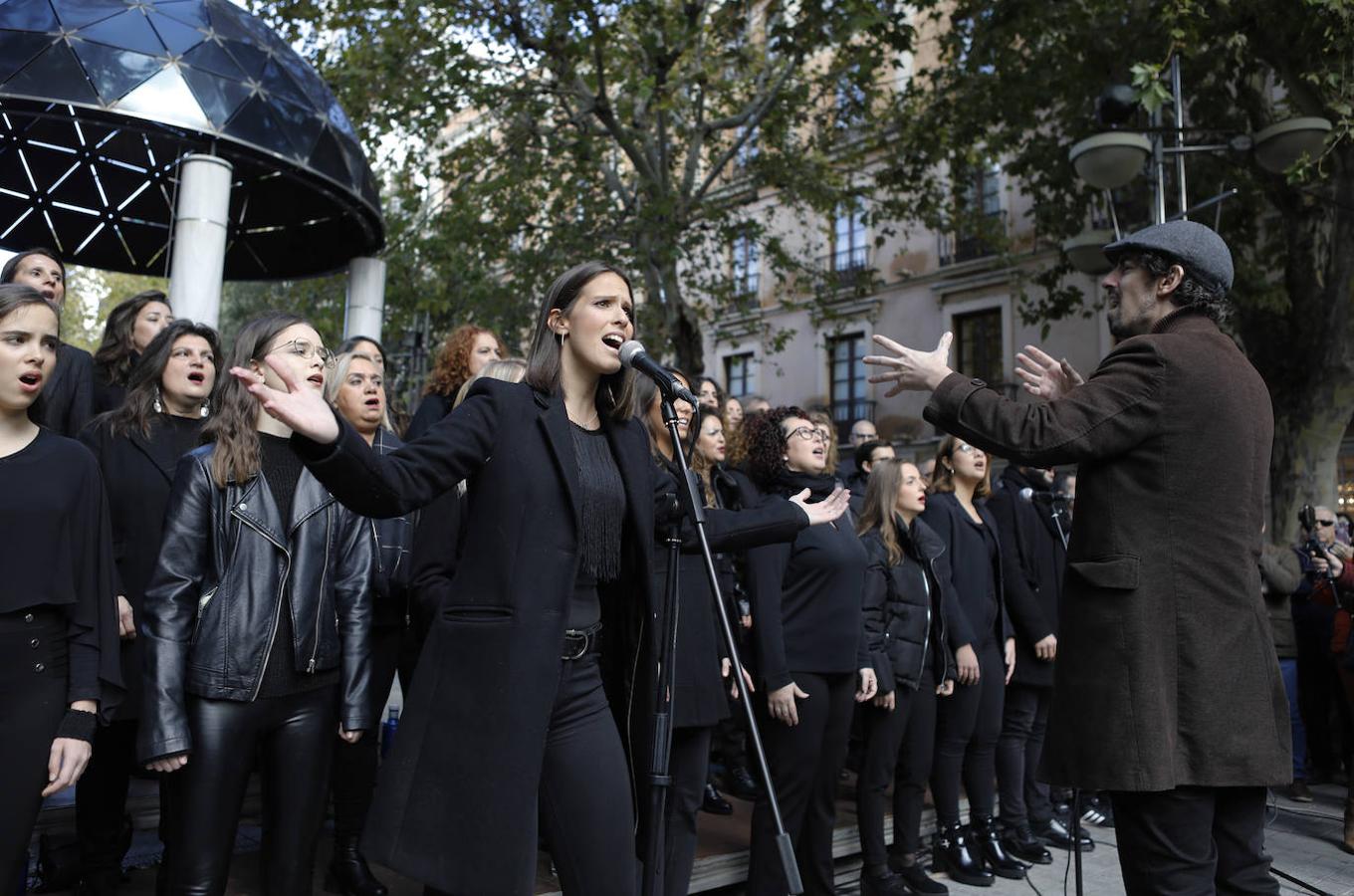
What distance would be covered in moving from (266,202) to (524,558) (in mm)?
9363

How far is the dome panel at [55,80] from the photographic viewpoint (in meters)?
7.30

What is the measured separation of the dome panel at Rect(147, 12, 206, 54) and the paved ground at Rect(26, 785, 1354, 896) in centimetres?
587

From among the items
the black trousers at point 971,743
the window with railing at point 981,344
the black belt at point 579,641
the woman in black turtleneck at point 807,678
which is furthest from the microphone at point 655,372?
the window with railing at point 981,344

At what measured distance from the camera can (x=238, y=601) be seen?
11.2ft

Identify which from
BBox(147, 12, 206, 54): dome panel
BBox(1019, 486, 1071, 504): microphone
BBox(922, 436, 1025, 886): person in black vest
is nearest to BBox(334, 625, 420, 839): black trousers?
BBox(922, 436, 1025, 886): person in black vest

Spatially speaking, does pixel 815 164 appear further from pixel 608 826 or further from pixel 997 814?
pixel 608 826

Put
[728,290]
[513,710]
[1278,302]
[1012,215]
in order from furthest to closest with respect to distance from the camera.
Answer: [1012,215]
[728,290]
[1278,302]
[513,710]

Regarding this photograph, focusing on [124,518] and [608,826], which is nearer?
[608,826]

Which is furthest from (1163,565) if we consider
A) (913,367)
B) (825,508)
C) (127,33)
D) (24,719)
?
(127,33)

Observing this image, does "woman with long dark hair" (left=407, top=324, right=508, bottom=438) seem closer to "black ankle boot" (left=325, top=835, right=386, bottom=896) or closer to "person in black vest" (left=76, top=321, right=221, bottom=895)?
"person in black vest" (left=76, top=321, right=221, bottom=895)

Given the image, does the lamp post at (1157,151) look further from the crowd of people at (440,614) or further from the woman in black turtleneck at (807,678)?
the woman in black turtleneck at (807,678)

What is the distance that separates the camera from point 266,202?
35.4 feet

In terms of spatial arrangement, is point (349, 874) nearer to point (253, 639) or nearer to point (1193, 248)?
point (253, 639)

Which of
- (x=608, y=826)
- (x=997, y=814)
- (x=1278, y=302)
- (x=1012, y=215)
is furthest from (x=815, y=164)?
(x=608, y=826)
